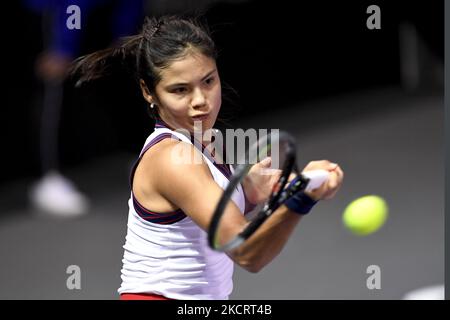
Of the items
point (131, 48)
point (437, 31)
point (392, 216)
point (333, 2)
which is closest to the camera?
point (131, 48)

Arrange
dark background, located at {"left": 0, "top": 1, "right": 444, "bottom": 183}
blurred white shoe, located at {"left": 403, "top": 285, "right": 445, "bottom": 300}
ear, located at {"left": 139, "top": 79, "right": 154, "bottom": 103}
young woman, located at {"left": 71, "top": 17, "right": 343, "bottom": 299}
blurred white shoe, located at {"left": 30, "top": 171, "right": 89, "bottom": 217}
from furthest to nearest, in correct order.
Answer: dark background, located at {"left": 0, "top": 1, "right": 444, "bottom": 183} → blurred white shoe, located at {"left": 30, "top": 171, "right": 89, "bottom": 217} → blurred white shoe, located at {"left": 403, "top": 285, "right": 445, "bottom": 300} → ear, located at {"left": 139, "top": 79, "right": 154, "bottom": 103} → young woman, located at {"left": 71, "top": 17, "right": 343, "bottom": 299}

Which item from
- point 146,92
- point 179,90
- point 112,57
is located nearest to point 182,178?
point 179,90

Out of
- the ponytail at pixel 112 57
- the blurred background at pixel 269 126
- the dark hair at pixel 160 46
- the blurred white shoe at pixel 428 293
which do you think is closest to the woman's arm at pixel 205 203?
the dark hair at pixel 160 46

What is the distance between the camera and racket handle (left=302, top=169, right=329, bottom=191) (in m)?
2.47

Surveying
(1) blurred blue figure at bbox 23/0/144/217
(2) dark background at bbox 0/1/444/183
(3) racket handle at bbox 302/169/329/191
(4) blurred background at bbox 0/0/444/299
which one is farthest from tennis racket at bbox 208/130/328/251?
(1) blurred blue figure at bbox 23/0/144/217

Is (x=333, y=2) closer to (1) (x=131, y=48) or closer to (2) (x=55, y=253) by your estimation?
(2) (x=55, y=253)

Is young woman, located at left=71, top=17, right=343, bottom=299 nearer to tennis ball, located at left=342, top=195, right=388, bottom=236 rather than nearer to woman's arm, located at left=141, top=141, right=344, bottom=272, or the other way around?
woman's arm, located at left=141, top=141, right=344, bottom=272

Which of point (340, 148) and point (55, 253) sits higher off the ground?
point (340, 148)

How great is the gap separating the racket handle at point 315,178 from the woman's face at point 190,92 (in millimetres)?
347

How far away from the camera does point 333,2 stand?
7.39 m

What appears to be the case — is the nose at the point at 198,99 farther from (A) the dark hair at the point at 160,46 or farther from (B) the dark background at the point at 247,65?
(B) the dark background at the point at 247,65

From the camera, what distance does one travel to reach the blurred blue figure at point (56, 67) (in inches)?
223

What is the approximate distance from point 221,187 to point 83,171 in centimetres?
381

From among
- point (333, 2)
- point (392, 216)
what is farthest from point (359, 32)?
point (392, 216)
